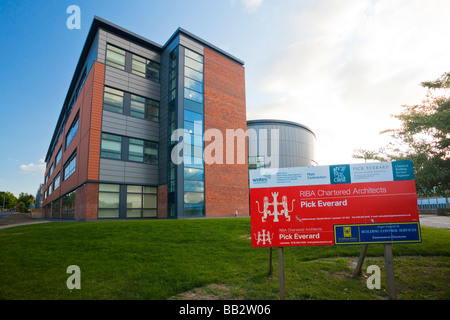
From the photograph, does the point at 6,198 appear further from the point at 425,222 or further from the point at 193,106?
the point at 425,222

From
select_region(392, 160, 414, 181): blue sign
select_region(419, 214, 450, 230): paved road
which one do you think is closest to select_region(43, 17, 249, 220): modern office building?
select_region(419, 214, 450, 230): paved road

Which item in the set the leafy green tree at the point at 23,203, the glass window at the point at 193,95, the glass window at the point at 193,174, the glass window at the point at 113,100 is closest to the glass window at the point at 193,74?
the glass window at the point at 193,95

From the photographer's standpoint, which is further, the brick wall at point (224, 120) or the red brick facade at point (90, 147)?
the brick wall at point (224, 120)

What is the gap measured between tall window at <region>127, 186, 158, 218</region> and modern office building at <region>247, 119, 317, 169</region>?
58.8 feet

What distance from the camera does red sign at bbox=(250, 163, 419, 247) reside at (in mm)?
5398

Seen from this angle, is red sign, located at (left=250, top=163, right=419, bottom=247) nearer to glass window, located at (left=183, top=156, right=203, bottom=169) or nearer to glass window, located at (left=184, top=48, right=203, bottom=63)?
glass window, located at (left=183, top=156, right=203, bottom=169)

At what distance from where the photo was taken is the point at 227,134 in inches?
1128

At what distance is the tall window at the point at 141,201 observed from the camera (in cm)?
2405

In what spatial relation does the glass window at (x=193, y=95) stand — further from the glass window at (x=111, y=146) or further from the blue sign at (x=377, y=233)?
the blue sign at (x=377, y=233)

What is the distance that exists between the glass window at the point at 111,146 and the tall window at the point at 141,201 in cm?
324

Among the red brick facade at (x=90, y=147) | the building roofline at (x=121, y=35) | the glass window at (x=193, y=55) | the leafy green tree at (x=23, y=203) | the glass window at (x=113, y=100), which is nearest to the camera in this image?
the red brick facade at (x=90, y=147)

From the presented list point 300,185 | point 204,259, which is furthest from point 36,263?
point 300,185
